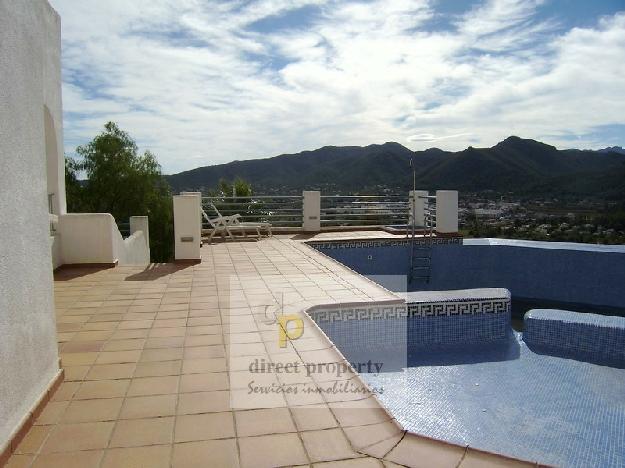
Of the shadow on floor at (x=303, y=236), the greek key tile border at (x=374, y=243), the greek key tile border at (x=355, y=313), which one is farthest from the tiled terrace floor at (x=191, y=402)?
the shadow on floor at (x=303, y=236)

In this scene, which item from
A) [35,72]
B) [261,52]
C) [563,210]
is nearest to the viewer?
[35,72]

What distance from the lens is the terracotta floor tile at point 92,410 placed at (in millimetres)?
2617

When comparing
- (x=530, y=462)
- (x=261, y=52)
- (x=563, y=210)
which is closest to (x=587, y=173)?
(x=563, y=210)

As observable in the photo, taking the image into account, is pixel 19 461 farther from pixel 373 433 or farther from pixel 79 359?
pixel 373 433

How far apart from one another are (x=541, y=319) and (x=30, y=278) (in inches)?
230

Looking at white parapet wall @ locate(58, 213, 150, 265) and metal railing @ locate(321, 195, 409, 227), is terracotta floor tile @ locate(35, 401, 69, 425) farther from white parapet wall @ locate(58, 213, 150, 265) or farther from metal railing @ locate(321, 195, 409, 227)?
metal railing @ locate(321, 195, 409, 227)

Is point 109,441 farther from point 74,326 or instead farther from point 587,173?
point 587,173

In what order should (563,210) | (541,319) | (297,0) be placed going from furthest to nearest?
(563,210)
(297,0)
(541,319)

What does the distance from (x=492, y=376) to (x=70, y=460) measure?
4305mm

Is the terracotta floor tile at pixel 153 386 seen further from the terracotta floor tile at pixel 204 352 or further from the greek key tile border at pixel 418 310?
the greek key tile border at pixel 418 310

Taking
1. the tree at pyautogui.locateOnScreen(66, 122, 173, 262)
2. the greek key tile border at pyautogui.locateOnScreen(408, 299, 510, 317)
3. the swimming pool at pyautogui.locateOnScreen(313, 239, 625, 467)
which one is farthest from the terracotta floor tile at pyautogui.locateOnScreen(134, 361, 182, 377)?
the tree at pyautogui.locateOnScreen(66, 122, 173, 262)

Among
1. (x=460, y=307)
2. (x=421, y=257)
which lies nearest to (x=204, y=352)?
(x=460, y=307)

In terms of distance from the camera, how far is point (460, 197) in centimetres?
1140

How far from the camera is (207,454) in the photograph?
2.29 metres
